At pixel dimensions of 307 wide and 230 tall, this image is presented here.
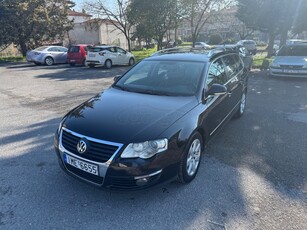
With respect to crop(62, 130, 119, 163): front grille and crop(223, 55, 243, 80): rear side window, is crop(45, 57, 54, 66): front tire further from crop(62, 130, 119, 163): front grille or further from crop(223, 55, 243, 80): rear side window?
crop(62, 130, 119, 163): front grille

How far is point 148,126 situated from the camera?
301cm

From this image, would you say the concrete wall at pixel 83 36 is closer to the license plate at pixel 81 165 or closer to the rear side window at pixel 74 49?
the rear side window at pixel 74 49

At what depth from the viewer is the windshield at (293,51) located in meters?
11.7

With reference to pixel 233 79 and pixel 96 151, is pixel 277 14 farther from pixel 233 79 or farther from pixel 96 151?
pixel 96 151

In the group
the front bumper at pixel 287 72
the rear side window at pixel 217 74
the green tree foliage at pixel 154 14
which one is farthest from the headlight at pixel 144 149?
the green tree foliage at pixel 154 14

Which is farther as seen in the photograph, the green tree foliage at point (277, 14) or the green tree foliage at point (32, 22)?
the green tree foliage at point (32, 22)

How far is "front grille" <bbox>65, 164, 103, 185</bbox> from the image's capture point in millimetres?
2928

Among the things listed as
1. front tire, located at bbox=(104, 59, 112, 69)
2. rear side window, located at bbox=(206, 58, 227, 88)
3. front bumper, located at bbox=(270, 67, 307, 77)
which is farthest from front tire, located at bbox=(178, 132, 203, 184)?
front tire, located at bbox=(104, 59, 112, 69)

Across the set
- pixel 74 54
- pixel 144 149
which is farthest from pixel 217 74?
pixel 74 54

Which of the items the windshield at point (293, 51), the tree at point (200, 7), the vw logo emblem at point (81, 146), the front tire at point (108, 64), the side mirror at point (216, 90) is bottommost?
the front tire at point (108, 64)

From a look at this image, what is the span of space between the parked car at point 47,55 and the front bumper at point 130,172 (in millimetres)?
17951

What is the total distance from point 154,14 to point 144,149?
19.2 m

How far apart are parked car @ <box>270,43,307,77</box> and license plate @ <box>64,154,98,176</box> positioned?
10542mm

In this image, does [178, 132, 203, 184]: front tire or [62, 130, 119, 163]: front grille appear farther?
[178, 132, 203, 184]: front tire
